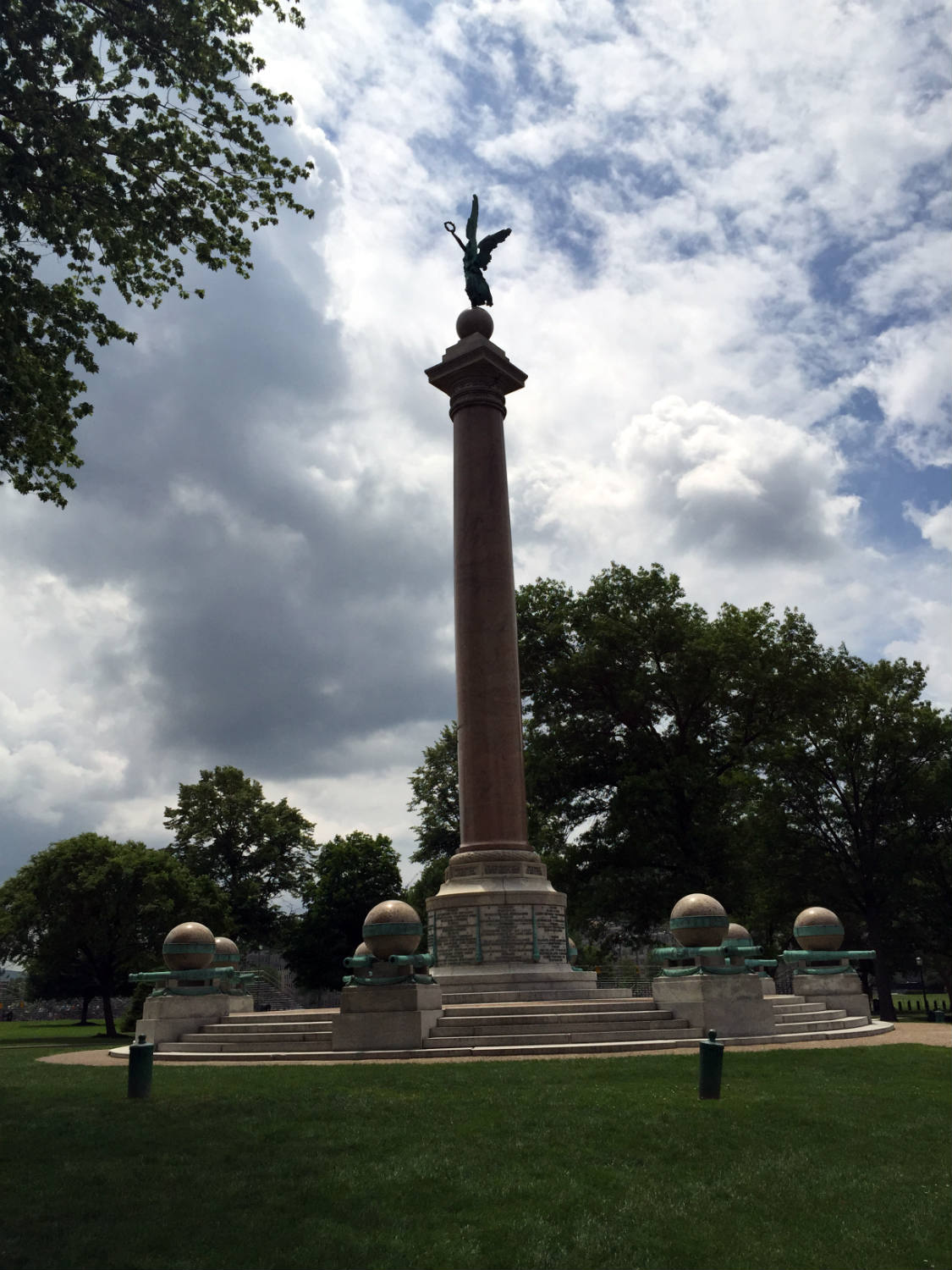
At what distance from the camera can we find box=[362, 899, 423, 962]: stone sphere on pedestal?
59.6 feet

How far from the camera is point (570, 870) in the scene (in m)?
41.4

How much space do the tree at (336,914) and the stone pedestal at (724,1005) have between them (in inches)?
1451

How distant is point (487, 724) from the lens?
24.9m

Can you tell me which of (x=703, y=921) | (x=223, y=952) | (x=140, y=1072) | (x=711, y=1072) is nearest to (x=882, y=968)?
(x=703, y=921)

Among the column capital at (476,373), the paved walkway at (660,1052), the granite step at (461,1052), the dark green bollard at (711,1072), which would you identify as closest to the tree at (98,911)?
the paved walkway at (660,1052)

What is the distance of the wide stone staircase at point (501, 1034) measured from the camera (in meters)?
17.5

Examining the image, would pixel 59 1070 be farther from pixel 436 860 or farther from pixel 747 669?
pixel 436 860

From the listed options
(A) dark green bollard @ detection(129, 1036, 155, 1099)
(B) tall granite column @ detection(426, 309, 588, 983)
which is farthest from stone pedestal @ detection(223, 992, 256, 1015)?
(A) dark green bollard @ detection(129, 1036, 155, 1099)

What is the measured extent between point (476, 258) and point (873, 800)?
89.2ft

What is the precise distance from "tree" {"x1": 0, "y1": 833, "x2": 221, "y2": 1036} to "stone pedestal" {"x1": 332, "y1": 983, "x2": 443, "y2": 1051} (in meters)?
26.0

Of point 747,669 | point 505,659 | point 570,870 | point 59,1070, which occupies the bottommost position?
point 59,1070

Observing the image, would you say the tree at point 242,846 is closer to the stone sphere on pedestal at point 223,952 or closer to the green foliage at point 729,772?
the green foliage at point 729,772

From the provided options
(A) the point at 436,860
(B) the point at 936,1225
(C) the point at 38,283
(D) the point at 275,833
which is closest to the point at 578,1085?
(B) the point at 936,1225

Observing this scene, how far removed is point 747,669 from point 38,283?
3221 cm
